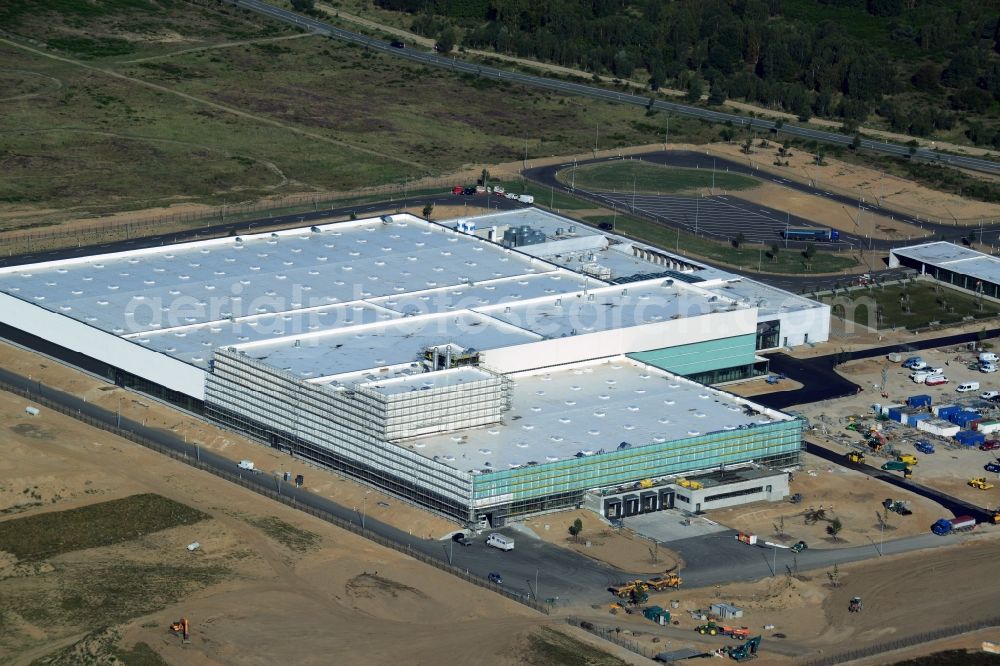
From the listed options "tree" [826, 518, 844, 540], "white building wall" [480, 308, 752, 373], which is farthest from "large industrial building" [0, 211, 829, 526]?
"tree" [826, 518, 844, 540]

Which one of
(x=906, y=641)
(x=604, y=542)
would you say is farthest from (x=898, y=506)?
(x=604, y=542)

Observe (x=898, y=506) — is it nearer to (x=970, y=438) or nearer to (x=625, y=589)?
(x=970, y=438)

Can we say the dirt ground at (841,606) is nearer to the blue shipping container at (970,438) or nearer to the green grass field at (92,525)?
the blue shipping container at (970,438)

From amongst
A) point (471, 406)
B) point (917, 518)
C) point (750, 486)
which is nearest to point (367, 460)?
point (471, 406)

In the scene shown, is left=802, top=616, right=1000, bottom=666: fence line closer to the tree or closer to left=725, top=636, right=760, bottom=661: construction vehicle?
left=725, top=636, right=760, bottom=661: construction vehicle

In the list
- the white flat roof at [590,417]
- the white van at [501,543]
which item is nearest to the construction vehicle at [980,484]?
the white flat roof at [590,417]

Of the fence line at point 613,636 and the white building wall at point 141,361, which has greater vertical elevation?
the white building wall at point 141,361
